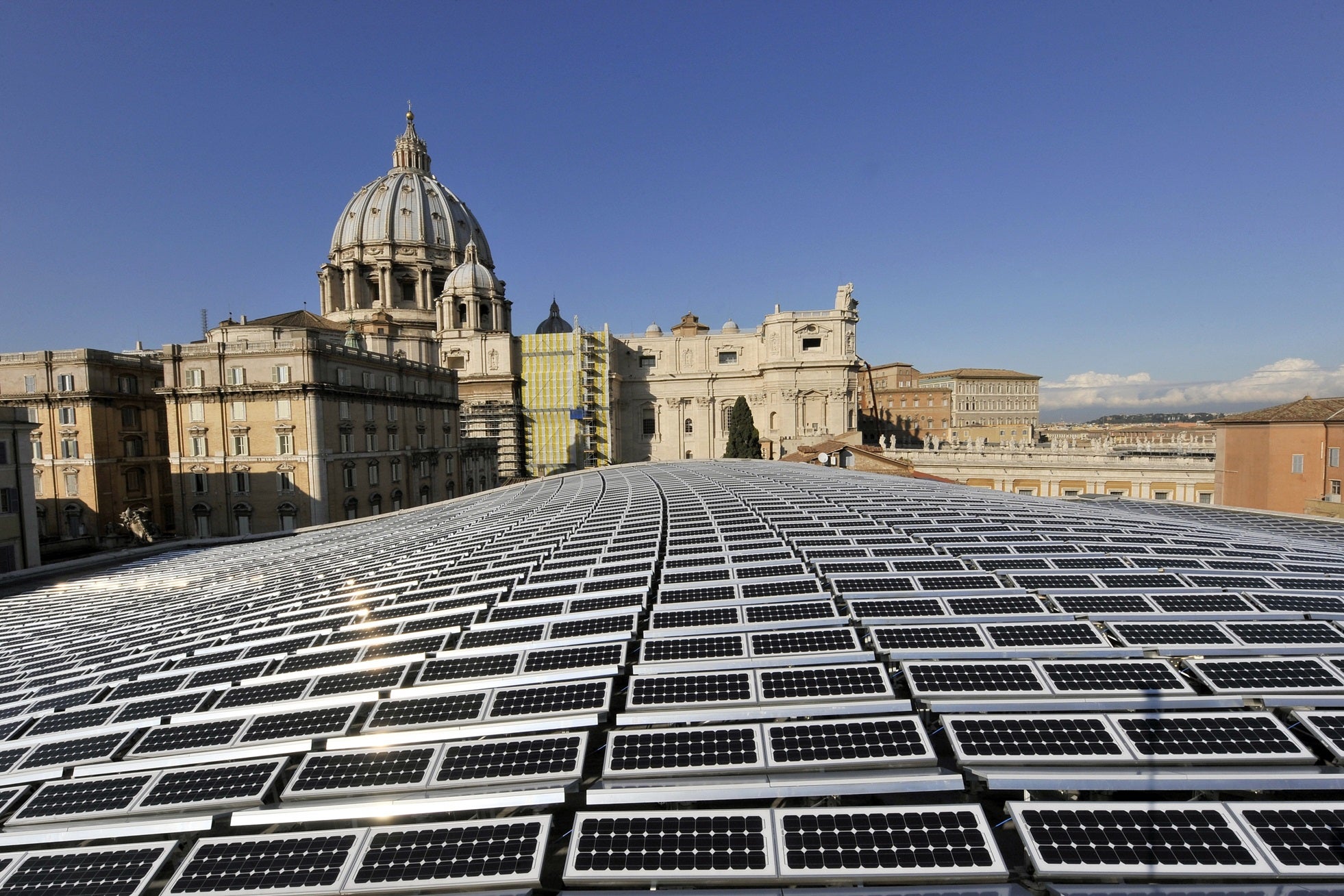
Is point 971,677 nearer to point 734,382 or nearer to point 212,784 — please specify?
point 212,784

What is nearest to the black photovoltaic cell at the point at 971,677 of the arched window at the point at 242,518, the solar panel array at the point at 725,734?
the solar panel array at the point at 725,734

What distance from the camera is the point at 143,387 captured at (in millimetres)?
39656

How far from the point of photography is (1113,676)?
570 cm

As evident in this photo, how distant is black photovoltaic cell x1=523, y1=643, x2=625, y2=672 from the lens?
647 cm

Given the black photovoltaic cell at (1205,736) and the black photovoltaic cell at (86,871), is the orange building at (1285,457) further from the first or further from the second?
the black photovoltaic cell at (86,871)

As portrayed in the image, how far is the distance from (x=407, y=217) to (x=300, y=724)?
82.3m

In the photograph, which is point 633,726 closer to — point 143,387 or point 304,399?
point 304,399

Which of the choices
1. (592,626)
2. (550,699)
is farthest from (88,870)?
(592,626)

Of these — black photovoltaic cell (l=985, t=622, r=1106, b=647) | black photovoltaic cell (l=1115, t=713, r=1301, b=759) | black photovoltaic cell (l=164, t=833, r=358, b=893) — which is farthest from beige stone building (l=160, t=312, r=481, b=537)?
black photovoltaic cell (l=1115, t=713, r=1301, b=759)

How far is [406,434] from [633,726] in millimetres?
41964

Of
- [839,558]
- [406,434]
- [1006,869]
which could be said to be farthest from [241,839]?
[406,434]

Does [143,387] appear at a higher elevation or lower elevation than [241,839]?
higher

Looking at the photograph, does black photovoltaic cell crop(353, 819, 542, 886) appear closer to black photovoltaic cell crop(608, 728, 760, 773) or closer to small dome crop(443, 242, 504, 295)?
black photovoltaic cell crop(608, 728, 760, 773)

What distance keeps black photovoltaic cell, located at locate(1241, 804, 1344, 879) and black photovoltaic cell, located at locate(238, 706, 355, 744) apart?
743 cm
